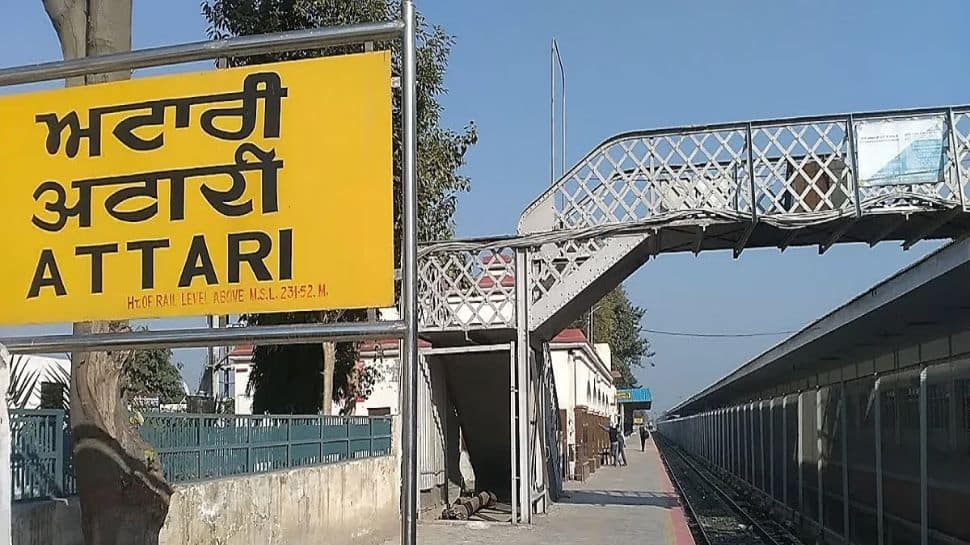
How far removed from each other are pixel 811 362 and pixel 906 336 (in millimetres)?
7587

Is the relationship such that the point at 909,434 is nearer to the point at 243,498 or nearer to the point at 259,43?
the point at 243,498

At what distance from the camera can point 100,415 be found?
19.2ft

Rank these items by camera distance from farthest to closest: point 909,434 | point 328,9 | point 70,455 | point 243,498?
point 328,9 → point 909,434 → point 243,498 → point 70,455

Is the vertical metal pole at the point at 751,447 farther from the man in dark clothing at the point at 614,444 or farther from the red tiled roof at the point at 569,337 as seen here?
the man in dark clothing at the point at 614,444

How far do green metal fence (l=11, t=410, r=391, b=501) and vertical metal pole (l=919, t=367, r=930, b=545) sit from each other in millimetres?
6204

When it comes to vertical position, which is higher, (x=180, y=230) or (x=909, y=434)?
(x=180, y=230)

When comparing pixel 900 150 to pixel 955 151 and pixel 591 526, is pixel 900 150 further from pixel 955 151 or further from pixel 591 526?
pixel 591 526

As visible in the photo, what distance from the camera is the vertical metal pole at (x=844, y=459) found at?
13211 millimetres

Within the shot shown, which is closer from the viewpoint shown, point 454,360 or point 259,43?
point 259,43

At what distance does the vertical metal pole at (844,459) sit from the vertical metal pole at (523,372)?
4543 millimetres

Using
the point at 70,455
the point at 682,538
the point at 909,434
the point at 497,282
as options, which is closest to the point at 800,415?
the point at 682,538

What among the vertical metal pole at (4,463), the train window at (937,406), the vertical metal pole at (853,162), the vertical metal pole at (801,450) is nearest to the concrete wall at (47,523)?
the vertical metal pole at (4,463)

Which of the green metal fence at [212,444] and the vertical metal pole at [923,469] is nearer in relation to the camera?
the green metal fence at [212,444]

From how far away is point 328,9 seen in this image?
16.3m
